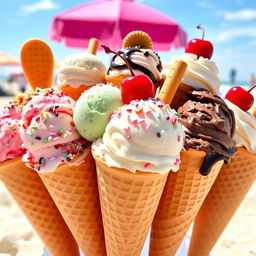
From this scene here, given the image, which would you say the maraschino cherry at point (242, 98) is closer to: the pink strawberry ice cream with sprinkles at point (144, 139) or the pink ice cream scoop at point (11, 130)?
the pink strawberry ice cream with sprinkles at point (144, 139)

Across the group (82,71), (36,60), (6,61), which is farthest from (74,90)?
(6,61)

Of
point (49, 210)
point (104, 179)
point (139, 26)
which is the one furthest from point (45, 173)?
point (139, 26)

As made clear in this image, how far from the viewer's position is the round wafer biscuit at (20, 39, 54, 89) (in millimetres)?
1197

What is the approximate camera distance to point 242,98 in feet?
3.84

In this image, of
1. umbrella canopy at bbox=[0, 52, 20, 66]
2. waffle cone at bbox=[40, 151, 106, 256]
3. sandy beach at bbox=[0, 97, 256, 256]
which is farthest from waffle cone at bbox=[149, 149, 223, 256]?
umbrella canopy at bbox=[0, 52, 20, 66]

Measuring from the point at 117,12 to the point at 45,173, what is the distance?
420cm

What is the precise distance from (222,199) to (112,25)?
392cm

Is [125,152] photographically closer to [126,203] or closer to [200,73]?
[126,203]

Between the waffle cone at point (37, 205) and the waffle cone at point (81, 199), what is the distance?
13 cm

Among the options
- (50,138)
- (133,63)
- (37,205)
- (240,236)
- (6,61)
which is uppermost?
(133,63)

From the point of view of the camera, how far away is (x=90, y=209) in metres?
1.09

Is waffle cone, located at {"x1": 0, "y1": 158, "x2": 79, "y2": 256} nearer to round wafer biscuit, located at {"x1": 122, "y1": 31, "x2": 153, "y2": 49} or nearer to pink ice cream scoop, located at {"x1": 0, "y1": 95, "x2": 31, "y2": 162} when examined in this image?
pink ice cream scoop, located at {"x1": 0, "y1": 95, "x2": 31, "y2": 162}

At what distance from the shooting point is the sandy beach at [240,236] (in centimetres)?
202

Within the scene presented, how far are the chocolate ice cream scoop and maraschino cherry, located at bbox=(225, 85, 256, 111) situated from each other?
20 centimetres
